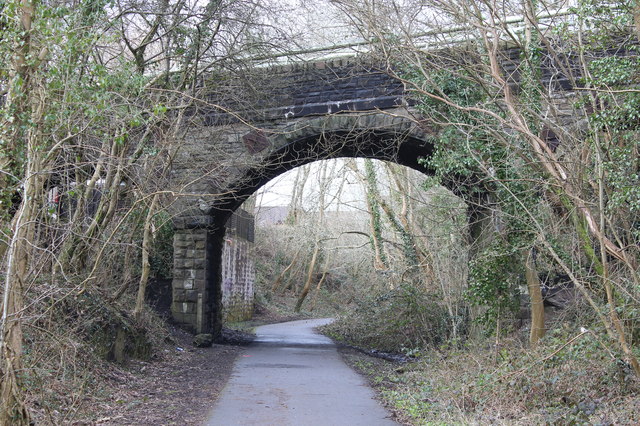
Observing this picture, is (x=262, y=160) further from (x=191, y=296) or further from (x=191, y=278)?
(x=191, y=296)

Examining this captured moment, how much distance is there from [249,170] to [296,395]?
276 inches

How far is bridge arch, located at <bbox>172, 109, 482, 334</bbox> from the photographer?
13.0m

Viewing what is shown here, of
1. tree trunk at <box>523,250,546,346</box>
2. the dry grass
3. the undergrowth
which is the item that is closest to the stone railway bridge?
the undergrowth

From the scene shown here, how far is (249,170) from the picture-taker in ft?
45.2

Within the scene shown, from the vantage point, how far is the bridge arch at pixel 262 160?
13023mm

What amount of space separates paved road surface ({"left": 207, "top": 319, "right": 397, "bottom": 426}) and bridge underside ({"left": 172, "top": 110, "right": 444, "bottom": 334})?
2635mm

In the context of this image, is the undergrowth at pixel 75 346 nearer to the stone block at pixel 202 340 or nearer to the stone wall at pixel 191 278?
the stone block at pixel 202 340

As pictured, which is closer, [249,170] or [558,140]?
[558,140]

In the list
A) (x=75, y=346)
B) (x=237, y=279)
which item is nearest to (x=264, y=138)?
(x=75, y=346)

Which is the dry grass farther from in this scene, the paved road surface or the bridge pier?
the bridge pier

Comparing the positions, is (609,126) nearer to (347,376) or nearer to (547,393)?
(547,393)

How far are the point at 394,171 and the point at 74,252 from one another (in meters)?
10.9

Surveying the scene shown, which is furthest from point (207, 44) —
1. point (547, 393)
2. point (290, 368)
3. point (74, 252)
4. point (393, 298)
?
point (547, 393)

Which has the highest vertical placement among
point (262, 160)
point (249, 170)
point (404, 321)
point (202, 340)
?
point (262, 160)
